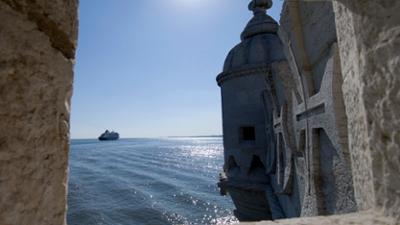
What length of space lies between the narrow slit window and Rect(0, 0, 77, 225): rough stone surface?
12.4 metres

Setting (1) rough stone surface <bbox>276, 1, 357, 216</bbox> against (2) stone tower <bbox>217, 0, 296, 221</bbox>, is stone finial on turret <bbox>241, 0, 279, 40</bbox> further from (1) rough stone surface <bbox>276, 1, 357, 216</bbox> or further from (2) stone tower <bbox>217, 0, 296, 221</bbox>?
(1) rough stone surface <bbox>276, 1, 357, 216</bbox>

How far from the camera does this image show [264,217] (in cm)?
1178

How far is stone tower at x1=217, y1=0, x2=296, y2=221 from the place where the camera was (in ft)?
40.3

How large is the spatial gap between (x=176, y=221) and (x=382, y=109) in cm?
1713

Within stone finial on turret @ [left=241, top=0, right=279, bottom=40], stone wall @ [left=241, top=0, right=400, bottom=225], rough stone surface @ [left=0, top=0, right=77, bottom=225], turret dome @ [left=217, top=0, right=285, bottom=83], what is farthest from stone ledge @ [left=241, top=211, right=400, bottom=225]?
stone finial on turret @ [left=241, top=0, right=279, bottom=40]

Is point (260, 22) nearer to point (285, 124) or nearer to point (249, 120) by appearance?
point (249, 120)

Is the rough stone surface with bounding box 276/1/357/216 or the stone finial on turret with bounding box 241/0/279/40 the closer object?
the rough stone surface with bounding box 276/1/357/216

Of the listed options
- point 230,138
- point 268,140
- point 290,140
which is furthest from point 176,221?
point 290,140

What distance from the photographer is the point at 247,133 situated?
545 inches

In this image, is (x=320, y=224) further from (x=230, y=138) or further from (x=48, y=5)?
(x=230, y=138)

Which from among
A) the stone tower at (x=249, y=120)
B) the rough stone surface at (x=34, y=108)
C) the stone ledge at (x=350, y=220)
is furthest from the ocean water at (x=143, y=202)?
the rough stone surface at (x=34, y=108)

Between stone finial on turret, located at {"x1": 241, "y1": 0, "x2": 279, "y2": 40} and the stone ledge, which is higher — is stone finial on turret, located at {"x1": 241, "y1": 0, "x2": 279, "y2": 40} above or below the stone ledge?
above

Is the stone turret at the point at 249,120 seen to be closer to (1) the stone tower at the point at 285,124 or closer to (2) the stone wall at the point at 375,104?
(1) the stone tower at the point at 285,124

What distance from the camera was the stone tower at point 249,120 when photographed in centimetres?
1230
